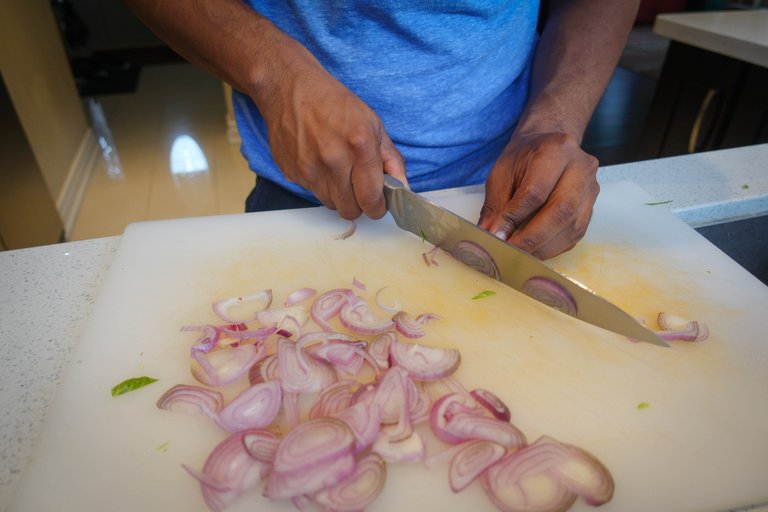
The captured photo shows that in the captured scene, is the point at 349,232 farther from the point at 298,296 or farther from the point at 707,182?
the point at 707,182

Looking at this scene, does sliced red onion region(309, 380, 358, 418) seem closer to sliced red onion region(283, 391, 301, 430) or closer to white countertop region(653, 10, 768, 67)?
sliced red onion region(283, 391, 301, 430)

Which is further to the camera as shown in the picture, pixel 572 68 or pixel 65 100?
pixel 65 100

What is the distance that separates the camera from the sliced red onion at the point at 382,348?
58cm

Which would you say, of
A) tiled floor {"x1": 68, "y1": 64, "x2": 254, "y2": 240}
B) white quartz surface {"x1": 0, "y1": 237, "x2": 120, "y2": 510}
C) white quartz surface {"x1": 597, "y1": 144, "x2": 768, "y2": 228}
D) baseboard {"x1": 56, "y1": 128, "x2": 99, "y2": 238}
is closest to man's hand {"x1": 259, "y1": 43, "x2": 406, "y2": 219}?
white quartz surface {"x1": 0, "y1": 237, "x2": 120, "y2": 510}

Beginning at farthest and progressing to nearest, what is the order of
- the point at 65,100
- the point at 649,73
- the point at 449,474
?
the point at 649,73, the point at 65,100, the point at 449,474

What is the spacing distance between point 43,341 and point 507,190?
0.62m

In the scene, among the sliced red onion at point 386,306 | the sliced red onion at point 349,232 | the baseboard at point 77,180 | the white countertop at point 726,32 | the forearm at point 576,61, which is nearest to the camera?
the sliced red onion at point 386,306

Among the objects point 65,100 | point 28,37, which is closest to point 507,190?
point 28,37

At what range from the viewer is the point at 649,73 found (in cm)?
436

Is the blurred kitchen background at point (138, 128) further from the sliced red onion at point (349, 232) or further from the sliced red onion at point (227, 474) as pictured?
the sliced red onion at point (227, 474)

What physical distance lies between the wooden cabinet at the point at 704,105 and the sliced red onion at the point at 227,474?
1.80m

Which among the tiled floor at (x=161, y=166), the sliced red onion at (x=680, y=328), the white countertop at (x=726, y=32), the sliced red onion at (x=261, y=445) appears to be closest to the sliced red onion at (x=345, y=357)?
the sliced red onion at (x=261, y=445)

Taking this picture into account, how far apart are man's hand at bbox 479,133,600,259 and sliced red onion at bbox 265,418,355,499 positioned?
349 mm

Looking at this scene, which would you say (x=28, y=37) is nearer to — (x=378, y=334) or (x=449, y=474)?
(x=378, y=334)
